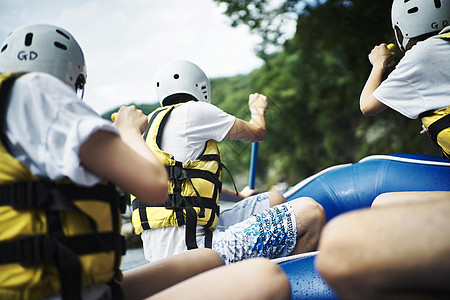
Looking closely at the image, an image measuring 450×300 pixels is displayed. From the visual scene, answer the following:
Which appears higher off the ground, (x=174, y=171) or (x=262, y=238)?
(x=174, y=171)

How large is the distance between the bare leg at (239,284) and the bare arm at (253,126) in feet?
3.59

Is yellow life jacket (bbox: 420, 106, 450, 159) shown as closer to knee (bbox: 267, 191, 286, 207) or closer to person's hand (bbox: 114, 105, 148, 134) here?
knee (bbox: 267, 191, 286, 207)

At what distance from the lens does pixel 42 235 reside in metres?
0.83

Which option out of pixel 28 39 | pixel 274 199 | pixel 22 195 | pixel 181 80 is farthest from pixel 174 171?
pixel 22 195

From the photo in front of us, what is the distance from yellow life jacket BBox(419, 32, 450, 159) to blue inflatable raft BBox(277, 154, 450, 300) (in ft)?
1.69

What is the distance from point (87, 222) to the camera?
889 mm

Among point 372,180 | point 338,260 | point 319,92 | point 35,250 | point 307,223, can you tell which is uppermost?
point 35,250

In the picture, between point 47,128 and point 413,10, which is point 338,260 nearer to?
point 47,128

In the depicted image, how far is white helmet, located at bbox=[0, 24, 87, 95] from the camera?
1056 millimetres

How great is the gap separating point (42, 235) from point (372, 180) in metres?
2.02

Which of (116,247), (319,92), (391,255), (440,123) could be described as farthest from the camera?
(319,92)

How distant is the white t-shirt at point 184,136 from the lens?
172cm

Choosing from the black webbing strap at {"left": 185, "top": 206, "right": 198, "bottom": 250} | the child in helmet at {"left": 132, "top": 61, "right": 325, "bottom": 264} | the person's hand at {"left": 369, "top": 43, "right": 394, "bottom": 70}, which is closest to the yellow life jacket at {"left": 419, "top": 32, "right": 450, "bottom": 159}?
the person's hand at {"left": 369, "top": 43, "right": 394, "bottom": 70}

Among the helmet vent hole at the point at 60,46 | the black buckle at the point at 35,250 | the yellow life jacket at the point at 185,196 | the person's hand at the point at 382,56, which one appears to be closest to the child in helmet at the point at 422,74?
the person's hand at the point at 382,56
